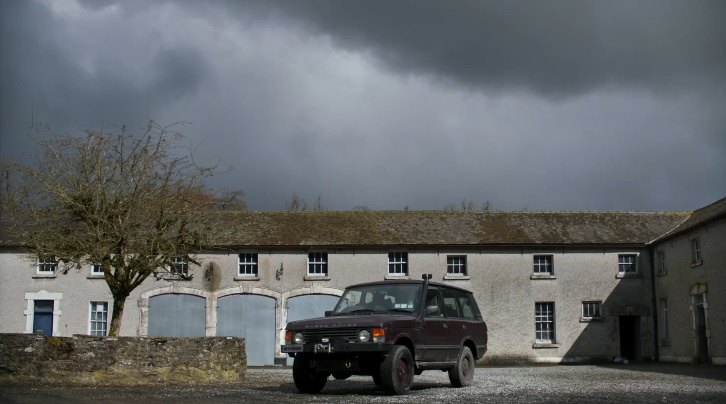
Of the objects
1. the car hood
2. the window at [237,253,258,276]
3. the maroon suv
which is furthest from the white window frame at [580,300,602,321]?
the car hood

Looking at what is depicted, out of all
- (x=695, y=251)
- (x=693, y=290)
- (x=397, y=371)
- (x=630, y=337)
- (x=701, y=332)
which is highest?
(x=695, y=251)

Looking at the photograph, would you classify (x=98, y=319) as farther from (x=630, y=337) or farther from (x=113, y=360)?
(x=630, y=337)

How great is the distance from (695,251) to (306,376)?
20120 millimetres

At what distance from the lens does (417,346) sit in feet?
44.4

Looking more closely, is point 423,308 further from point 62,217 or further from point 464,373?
point 62,217

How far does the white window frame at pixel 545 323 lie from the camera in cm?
3250

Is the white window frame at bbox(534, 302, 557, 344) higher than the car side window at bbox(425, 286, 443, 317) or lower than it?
lower

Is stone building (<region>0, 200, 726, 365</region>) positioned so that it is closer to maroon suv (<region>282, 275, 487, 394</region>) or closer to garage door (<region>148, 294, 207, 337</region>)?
garage door (<region>148, 294, 207, 337</region>)

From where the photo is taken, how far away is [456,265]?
33000mm

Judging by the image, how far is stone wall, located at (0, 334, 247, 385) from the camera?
14.8 metres

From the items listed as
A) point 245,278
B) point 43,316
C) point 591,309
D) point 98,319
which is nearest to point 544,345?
point 591,309

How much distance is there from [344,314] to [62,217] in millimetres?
9009

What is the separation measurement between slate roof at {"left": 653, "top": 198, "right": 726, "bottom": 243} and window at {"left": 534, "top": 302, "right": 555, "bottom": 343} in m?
5.17

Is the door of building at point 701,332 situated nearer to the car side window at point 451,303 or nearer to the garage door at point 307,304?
the garage door at point 307,304
